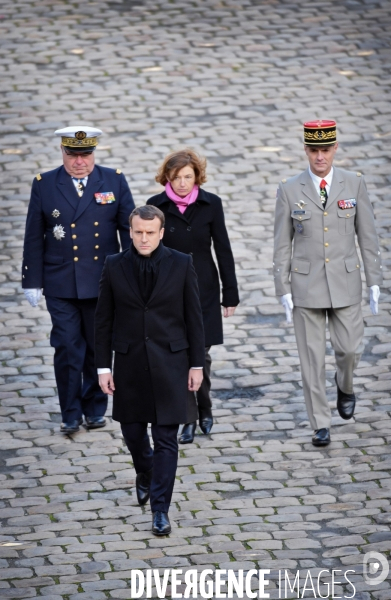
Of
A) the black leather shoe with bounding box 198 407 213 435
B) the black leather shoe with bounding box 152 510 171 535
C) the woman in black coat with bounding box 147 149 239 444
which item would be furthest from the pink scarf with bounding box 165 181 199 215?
the black leather shoe with bounding box 152 510 171 535

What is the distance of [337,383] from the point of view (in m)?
8.27

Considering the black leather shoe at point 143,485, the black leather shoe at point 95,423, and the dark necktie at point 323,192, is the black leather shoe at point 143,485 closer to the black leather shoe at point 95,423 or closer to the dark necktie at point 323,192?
the black leather shoe at point 95,423

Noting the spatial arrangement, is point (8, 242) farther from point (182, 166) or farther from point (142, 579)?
point (142, 579)

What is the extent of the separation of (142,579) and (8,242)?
5601 mm

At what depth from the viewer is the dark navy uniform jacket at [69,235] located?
27.0ft

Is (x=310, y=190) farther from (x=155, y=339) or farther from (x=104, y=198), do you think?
(x=155, y=339)

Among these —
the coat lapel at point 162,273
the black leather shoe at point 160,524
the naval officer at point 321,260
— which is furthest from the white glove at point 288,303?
the black leather shoe at point 160,524

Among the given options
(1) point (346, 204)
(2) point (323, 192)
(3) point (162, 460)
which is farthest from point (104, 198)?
(3) point (162, 460)

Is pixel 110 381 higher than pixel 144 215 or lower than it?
lower

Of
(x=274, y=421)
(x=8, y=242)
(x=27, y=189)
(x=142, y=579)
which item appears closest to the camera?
(x=142, y=579)

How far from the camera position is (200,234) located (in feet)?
26.6

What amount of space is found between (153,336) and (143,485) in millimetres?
934

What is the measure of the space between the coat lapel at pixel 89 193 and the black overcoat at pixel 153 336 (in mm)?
1454

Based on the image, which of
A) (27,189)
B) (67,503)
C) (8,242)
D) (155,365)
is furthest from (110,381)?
(27,189)
